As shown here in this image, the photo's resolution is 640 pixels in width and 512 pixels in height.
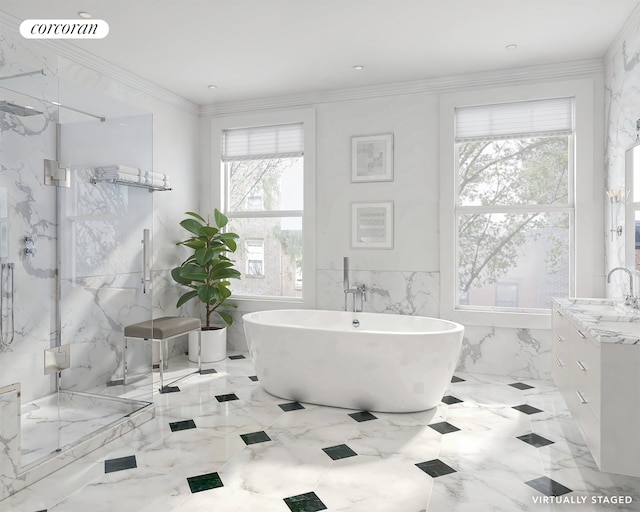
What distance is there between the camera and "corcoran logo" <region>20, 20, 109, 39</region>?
317cm

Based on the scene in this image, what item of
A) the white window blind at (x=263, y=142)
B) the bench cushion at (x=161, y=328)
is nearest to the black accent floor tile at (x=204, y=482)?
the bench cushion at (x=161, y=328)

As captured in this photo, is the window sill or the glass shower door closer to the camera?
the glass shower door

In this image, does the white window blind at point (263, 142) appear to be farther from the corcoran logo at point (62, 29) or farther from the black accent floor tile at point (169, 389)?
the black accent floor tile at point (169, 389)

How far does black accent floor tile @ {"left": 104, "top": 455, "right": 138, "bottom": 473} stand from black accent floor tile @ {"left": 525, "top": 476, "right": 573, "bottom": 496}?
1.98m

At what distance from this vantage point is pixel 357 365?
3.15 meters

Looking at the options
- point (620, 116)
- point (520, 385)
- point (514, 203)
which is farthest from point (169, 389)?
point (620, 116)

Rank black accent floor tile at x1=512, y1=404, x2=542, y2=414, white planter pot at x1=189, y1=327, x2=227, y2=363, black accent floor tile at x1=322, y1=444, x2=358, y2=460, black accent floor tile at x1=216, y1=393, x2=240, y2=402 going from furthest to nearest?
white planter pot at x1=189, y1=327, x2=227, y2=363, black accent floor tile at x1=216, y1=393, x2=240, y2=402, black accent floor tile at x1=512, y1=404, x2=542, y2=414, black accent floor tile at x1=322, y1=444, x2=358, y2=460

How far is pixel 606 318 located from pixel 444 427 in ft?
3.74

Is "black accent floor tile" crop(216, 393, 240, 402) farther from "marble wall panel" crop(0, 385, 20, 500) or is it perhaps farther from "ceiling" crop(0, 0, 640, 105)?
"ceiling" crop(0, 0, 640, 105)

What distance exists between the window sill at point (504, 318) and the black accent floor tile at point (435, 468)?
184 centimetres

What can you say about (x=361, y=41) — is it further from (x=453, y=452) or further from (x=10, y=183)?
(x=453, y=452)

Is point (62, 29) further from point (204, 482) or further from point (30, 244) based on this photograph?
point (204, 482)

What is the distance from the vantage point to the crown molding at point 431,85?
3.86 metres

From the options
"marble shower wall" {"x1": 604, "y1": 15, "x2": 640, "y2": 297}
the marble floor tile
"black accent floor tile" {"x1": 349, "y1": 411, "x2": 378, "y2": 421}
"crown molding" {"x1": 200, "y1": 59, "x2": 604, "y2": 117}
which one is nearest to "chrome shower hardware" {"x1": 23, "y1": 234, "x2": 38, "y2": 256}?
the marble floor tile
